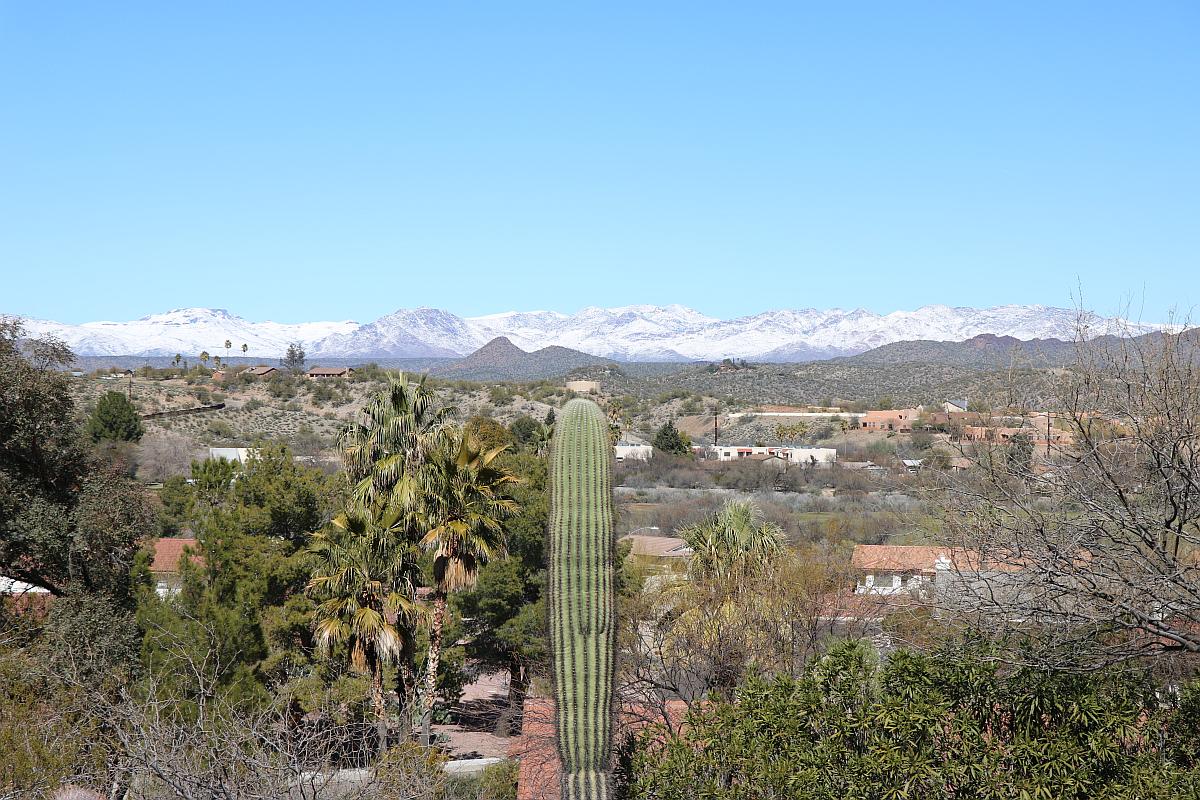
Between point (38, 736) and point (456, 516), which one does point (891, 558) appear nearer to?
point (456, 516)

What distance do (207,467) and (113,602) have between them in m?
10.4

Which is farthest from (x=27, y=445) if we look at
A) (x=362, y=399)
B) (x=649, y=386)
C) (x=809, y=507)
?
(x=649, y=386)

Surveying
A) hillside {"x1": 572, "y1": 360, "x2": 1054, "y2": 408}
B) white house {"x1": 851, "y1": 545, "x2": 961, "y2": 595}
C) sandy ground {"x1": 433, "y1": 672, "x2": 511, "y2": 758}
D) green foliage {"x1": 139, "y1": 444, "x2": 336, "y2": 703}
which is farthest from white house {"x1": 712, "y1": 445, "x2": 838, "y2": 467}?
green foliage {"x1": 139, "y1": 444, "x2": 336, "y2": 703}

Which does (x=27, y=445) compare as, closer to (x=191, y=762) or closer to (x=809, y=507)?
(x=191, y=762)

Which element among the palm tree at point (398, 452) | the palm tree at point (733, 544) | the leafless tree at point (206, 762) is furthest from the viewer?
the palm tree at point (733, 544)

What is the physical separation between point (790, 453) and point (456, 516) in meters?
57.6

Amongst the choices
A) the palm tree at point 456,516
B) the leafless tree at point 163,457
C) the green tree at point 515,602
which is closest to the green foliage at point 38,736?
the palm tree at point 456,516

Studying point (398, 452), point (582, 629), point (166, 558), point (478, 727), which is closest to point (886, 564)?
point (478, 727)

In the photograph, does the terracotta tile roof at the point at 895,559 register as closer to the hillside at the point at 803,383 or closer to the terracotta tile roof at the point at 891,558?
the terracotta tile roof at the point at 891,558

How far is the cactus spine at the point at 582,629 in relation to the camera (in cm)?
916

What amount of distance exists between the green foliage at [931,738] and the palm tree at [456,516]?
4967 mm

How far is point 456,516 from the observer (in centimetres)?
1544

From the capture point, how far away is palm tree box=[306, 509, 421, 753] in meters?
14.4

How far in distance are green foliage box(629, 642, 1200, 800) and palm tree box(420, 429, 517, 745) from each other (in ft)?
16.3
